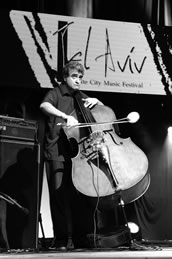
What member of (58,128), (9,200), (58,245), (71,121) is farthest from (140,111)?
(9,200)

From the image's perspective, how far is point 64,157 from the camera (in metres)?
3.92

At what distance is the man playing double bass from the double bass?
182 mm

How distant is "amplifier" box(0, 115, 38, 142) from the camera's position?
3.71m

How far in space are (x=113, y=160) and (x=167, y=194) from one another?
2.04m

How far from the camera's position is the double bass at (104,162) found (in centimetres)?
356

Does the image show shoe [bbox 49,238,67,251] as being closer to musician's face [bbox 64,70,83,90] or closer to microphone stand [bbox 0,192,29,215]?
microphone stand [bbox 0,192,29,215]

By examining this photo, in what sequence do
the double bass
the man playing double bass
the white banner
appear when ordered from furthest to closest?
1. the white banner
2. the man playing double bass
3. the double bass

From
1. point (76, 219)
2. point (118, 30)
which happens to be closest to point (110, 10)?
point (118, 30)

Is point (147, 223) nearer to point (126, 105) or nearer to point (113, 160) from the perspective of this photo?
point (126, 105)

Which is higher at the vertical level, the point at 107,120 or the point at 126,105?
the point at 126,105

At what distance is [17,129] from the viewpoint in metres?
3.78

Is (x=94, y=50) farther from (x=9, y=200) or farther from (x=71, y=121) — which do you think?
(x=9, y=200)

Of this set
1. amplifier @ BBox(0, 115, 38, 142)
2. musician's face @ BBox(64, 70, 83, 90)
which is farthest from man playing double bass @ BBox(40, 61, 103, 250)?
amplifier @ BBox(0, 115, 38, 142)

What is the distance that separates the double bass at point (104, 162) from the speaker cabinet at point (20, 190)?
0.36 metres
